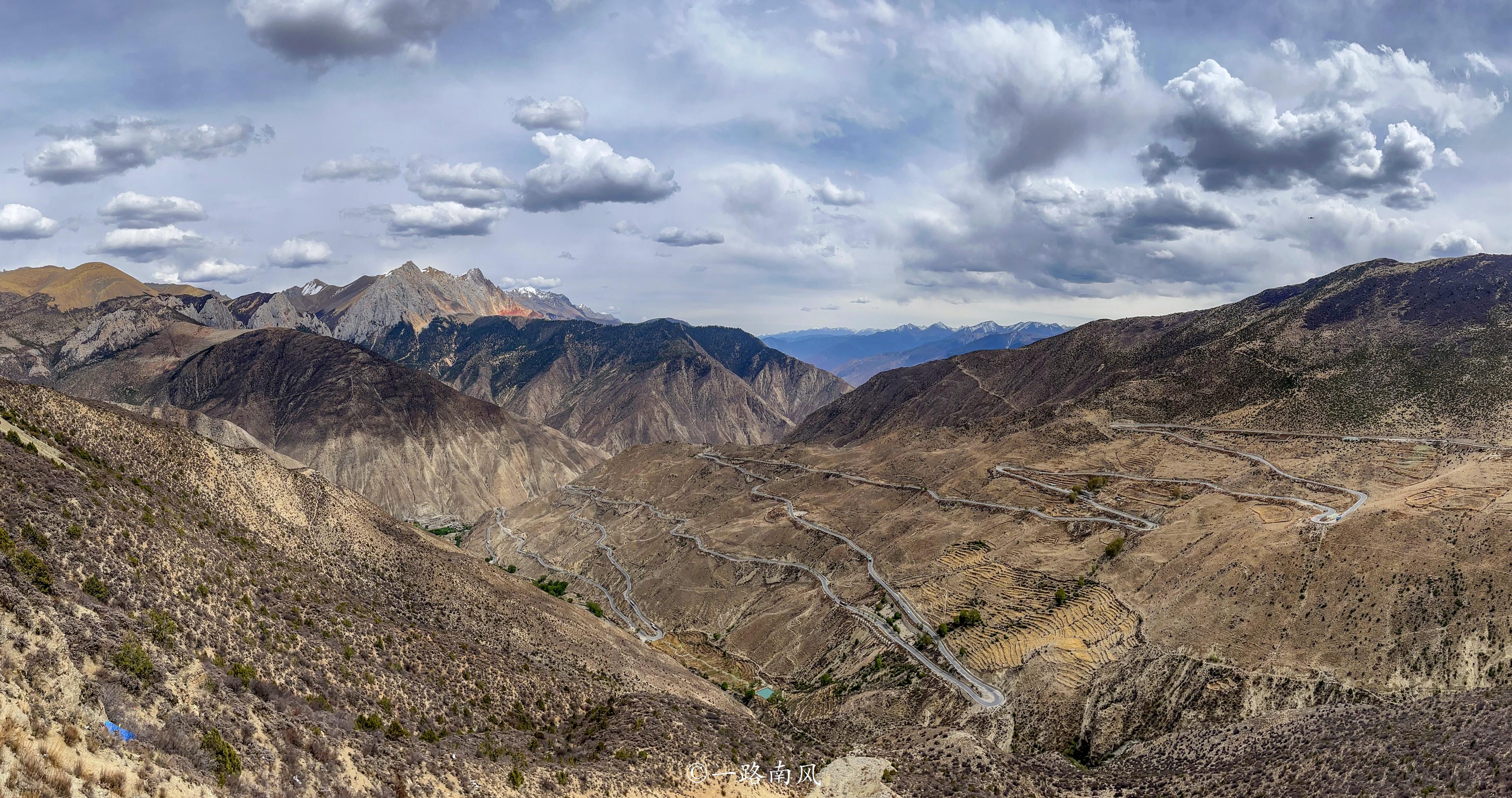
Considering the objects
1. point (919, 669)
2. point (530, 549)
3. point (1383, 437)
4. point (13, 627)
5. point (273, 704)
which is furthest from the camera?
point (530, 549)

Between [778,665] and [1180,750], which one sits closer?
[1180,750]

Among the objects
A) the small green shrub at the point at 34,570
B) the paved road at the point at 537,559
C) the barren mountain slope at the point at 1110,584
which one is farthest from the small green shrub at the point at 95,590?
the paved road at the point at 537,559

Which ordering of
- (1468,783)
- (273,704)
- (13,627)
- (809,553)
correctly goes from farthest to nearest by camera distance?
(809,553), (1468,783), (273,704), (13,627)

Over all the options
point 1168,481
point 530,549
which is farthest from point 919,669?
point 530,549

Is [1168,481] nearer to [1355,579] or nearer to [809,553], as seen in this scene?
[1355,579]

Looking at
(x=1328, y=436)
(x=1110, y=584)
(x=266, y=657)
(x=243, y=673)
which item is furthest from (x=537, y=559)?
(x=1328, y=436)

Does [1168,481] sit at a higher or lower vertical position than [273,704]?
higher

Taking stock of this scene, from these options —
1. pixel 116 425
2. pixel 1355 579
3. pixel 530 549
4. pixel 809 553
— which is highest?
pixel 116 425
